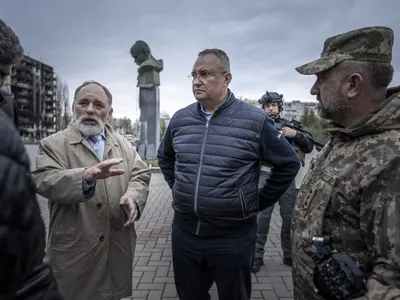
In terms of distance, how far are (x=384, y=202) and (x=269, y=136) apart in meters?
1.20

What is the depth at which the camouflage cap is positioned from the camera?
1.47 m

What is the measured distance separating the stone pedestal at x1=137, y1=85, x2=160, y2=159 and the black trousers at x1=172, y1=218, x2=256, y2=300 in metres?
14.4

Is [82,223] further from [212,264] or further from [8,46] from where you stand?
[8,46]

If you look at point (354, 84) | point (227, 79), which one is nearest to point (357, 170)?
point (354, 84)

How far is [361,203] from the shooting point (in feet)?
4.32

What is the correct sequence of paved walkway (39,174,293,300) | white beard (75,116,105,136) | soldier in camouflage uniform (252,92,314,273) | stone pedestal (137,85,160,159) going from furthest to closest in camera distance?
stone pedestal (137,85,160,159) < soldier in camouflage uniform (252,92,314,273) < paved walkway (39,174,293,300) < white beard (75,116,105,136)

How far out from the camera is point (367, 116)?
140cm

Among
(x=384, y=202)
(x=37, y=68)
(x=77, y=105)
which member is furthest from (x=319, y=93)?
(x=37, y=68)

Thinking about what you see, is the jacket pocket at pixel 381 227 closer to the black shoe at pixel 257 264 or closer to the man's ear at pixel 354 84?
the man's ear at pixel 354 84

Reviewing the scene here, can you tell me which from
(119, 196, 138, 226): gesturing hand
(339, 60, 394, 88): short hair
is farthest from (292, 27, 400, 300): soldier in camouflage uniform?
(119, 196, 138, 226): gesturing hand

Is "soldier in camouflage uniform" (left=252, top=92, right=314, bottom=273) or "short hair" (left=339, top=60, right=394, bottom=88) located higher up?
"short hair" (left=339, top=60, right=394, bottom=88)

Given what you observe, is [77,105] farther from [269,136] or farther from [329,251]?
[329,251]

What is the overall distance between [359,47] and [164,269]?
3.47m

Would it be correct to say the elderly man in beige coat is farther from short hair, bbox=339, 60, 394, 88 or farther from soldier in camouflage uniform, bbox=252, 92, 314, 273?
soldier in camouflage uniform, bbox=252, 92, 314, 273
